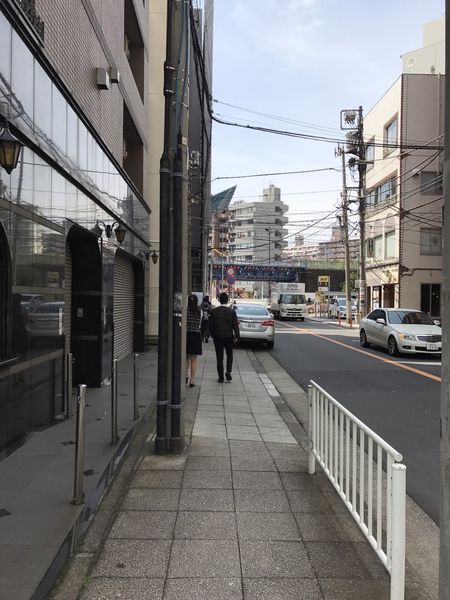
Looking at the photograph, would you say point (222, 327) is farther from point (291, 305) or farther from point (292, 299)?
point (292, 299)

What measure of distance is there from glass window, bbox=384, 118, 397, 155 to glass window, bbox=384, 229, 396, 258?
219 inches

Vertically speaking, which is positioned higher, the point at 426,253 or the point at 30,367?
the point at 426,253

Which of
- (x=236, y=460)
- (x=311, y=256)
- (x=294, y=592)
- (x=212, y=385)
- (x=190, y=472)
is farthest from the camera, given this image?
(x=311, y=256)

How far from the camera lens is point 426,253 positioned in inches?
1278

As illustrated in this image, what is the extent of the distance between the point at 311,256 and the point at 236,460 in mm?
100789

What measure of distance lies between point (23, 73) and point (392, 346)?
13.0 meters

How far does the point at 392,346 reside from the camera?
50.8 ft

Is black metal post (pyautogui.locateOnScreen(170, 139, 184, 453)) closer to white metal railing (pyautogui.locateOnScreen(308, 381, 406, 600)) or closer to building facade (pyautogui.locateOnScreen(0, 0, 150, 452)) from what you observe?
white metal railing (pyautogui.locateOnScreen(308, 381, 406, 600))

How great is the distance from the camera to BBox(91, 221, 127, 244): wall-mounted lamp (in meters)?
9.17

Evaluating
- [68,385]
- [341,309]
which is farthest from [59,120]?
[341,309]

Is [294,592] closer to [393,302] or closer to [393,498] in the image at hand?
[393,498]

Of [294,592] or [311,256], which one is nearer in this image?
[294,592]

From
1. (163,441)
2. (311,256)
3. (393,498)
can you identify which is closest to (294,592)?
(393,498)

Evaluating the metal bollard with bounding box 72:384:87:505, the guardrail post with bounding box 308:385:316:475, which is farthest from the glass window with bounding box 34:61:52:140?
the guardrail post with bounding box 308:385:316:475
